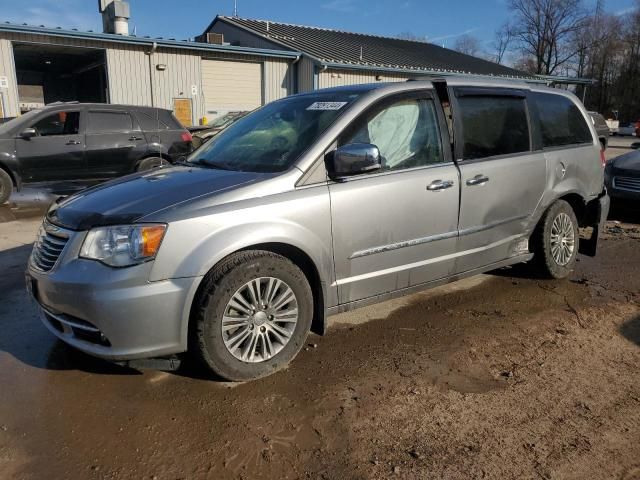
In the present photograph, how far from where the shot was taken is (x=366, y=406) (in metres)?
2.92

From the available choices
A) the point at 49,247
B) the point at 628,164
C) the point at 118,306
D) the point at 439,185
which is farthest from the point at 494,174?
the point at 628,164

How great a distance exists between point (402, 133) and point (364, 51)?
2418 centimetres

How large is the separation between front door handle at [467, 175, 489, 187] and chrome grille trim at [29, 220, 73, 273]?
2.80m

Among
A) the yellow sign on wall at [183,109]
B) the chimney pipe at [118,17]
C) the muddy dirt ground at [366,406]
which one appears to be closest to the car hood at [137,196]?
the muddy dirt ground at [366,406]

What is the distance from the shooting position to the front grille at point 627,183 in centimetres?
784

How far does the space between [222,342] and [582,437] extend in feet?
6.47

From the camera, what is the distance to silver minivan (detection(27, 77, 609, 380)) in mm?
2814

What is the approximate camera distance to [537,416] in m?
2.80

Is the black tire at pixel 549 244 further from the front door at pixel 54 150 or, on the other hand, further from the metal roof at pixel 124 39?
the metal roof at pixel 124 39

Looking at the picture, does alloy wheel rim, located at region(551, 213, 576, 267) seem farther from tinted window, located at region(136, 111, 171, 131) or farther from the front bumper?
tinted window, located at region(136, 111, 171, 131)

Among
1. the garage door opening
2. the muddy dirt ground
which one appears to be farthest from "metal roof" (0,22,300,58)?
the muddy dirt ground

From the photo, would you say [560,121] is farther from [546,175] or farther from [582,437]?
[582,437]

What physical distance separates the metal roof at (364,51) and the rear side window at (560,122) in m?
17.0

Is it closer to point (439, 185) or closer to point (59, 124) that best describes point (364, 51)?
point (59, 124)
